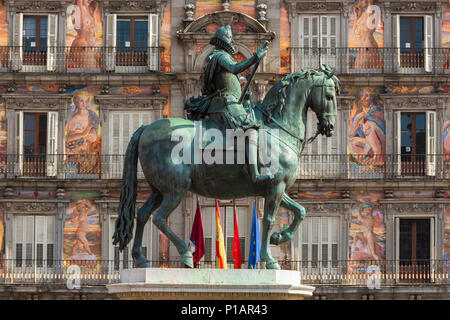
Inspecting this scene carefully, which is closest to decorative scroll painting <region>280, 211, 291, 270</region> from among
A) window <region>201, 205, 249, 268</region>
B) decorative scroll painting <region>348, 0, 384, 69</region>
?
window <region>201, 205, 249, 268</region>

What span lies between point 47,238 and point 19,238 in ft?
2.82

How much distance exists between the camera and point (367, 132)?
39.9 m

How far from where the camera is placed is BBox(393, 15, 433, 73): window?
4000 cm

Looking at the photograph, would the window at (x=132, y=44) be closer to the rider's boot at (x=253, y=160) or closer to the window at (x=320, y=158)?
the window at (x=320, y=158)

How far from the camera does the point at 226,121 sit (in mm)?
17234

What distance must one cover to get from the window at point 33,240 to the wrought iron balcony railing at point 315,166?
144 centimetres

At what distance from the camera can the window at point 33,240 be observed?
39.2 metres

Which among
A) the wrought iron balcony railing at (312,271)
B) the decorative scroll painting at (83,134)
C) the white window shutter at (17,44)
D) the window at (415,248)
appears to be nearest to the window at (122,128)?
the decorative scroll painting at (83,134)

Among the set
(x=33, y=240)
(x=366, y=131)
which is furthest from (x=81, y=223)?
(x=366, y=131)

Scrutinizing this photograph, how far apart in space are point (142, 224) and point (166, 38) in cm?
2320

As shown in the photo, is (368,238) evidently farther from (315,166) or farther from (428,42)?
(428,42)
